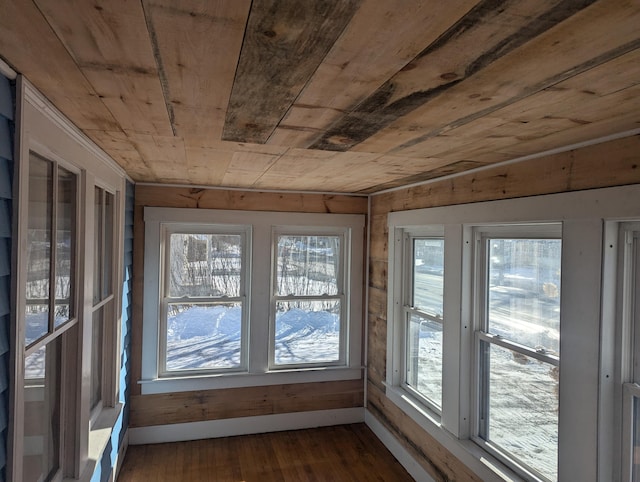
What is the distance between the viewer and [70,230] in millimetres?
1917

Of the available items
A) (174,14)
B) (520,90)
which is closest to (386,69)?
(520,90)

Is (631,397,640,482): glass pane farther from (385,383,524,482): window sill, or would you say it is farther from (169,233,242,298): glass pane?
(169,233,242,298): glass pane

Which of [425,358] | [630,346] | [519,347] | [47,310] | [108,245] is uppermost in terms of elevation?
[108,245]

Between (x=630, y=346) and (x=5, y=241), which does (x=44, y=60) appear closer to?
(x=5, y=241)

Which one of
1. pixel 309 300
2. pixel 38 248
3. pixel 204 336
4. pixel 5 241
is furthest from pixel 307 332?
pixel 5 241

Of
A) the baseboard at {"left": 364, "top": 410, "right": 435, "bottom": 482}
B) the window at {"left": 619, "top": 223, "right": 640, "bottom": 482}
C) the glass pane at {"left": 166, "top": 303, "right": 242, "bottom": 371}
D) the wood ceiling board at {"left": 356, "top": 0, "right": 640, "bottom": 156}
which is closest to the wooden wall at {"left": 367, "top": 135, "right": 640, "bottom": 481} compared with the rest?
the baseboard at {"left": 364, "top": 410, "right": 435, "bottom": 482}

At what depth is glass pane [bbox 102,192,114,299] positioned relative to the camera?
2720 mm

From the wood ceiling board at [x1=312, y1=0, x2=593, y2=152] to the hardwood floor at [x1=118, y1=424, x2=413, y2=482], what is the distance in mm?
2876

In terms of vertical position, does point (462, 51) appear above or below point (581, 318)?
above

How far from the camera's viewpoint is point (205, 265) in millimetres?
3873

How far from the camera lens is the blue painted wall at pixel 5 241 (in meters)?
1.18

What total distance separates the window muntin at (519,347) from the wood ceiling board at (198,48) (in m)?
1.78

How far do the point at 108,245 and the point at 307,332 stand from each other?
2.08m

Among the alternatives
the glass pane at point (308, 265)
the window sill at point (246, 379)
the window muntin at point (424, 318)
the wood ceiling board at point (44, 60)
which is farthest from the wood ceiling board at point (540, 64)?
the window sill at point (246, 379)
